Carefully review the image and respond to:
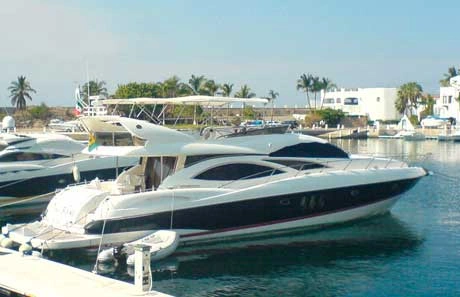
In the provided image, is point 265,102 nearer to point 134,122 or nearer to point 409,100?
point 134,122

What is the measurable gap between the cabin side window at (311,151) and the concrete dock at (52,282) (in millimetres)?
9049

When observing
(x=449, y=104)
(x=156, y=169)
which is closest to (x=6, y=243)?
(x=156, y=169)

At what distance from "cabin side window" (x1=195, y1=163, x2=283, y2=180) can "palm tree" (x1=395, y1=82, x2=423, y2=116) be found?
108 meters

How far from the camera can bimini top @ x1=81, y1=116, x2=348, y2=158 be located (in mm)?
19469

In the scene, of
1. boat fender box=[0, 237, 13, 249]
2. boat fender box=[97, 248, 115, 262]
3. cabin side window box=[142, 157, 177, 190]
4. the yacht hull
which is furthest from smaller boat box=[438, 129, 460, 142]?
boat fender box=[0, 237, 13, 249]

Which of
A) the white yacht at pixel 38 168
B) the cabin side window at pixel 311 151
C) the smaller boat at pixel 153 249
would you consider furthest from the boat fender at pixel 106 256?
the white yacht at pixel 38 168

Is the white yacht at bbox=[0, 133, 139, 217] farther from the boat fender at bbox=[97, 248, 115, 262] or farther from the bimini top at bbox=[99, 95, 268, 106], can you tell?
the boat fender at bbox=[97, 248, 115, 262]

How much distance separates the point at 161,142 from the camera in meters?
19.7

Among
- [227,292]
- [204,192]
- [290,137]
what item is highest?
[290,137]

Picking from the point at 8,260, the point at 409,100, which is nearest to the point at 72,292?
the point at 8,260

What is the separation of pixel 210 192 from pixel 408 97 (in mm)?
110335

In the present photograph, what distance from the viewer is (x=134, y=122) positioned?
19797 mm

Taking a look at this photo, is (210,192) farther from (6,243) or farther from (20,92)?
(20,92)

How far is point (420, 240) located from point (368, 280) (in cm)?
484
